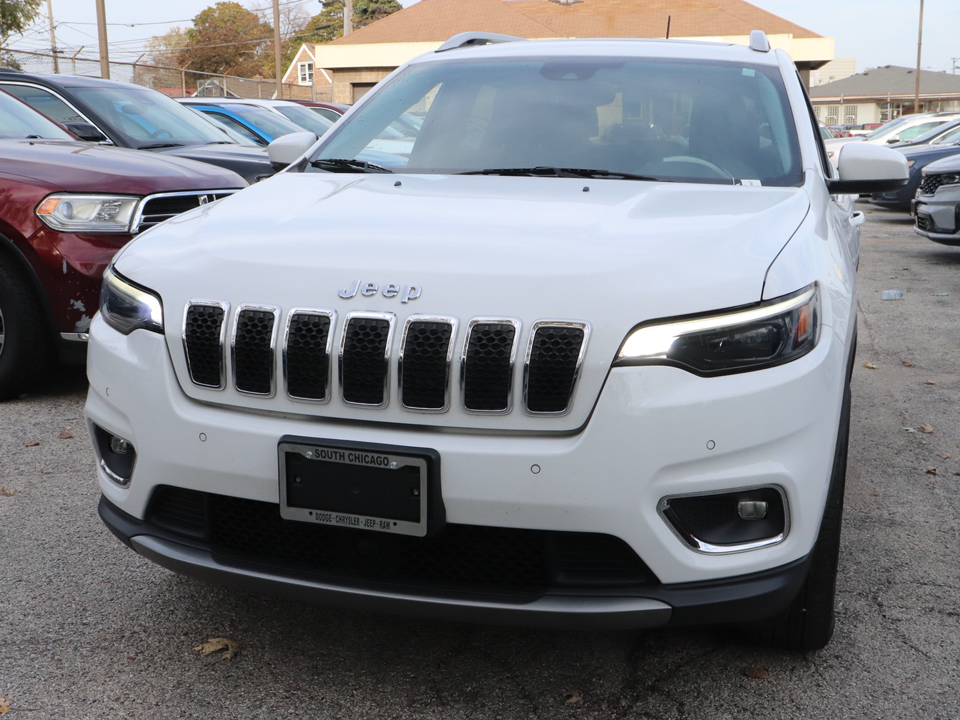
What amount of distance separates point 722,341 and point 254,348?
1035 millimetres

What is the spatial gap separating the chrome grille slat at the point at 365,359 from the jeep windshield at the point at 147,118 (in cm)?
565

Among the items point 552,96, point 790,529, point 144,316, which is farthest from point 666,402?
point 552,96

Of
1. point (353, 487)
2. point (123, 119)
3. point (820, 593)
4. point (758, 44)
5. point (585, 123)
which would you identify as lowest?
point (820, 593)

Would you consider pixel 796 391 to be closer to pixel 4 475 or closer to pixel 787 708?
pixel 787 708

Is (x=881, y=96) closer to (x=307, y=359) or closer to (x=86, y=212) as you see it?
(x=86, y=212)

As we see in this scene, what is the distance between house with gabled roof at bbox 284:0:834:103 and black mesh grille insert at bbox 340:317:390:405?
39.3 m

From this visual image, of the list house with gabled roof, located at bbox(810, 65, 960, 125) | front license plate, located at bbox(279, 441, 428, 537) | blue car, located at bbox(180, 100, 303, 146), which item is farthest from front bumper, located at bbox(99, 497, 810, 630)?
house with gabled roof, located at bbox(810, 65, 960, 125)

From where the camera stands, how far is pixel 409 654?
265cm

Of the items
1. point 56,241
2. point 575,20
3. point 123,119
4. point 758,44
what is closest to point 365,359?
point 758,44

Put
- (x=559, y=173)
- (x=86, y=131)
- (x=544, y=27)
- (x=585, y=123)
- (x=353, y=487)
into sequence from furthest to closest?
(x=544, y=27), (x=86, y=131), (x=585, y=123), (x=559, y=173), (x=353, y=487)

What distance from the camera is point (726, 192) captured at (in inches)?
112

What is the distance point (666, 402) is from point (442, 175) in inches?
57.8

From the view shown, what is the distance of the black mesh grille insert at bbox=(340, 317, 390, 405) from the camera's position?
2143mm

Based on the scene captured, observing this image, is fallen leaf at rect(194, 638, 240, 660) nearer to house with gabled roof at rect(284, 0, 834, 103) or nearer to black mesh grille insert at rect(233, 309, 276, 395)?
black mesh grille insert at rect(233, 309, 276, 395)
